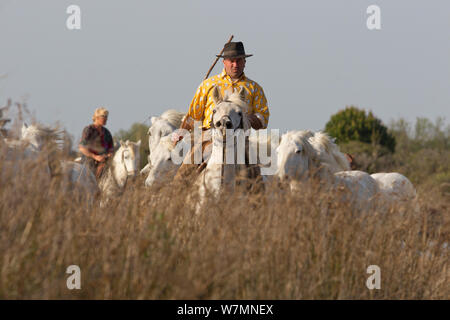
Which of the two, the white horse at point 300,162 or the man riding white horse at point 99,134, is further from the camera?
the man riding white horse at point 99,134

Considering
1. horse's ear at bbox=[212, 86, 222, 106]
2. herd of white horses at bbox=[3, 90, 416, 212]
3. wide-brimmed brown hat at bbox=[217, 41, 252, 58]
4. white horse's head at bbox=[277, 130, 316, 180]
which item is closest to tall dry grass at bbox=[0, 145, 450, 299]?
herd of white horses at bbox=[3, 90, 416, 212]

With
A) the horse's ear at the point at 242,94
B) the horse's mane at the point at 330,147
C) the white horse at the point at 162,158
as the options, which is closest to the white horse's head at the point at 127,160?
the white horse at the point at 162,158

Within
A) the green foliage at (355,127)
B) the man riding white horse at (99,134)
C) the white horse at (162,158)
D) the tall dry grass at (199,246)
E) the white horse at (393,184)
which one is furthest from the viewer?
the green foliage at (355,127)

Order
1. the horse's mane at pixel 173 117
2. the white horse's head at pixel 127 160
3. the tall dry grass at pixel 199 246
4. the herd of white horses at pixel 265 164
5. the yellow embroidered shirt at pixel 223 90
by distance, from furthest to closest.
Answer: the horse's mane at pixel 173 117, the white horse's head at pixel 127 160, the yellow embroidered shirt at pixel 223 90, the herd of white horses at pixel 265 164, the tall dry grass at pixel 199 246

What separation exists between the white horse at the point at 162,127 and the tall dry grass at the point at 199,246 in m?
6.75

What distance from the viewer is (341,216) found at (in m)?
6.57

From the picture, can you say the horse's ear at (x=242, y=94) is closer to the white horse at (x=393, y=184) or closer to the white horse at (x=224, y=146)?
the white horse at (x=224, y=146)

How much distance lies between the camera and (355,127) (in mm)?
41219

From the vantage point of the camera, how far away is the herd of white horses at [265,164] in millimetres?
6980

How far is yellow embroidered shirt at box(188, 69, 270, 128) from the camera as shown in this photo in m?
10.1

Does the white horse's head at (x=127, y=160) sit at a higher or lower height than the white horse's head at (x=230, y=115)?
lower
